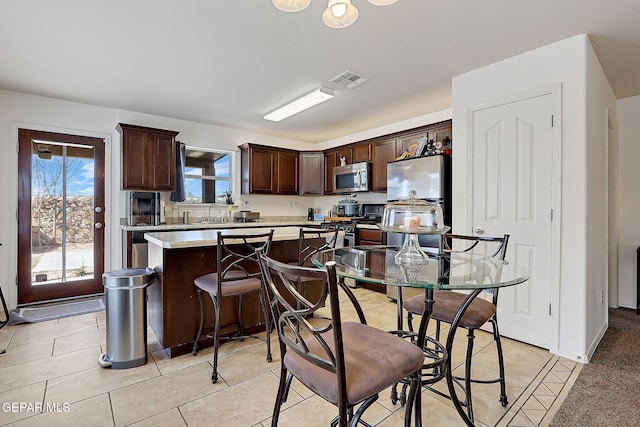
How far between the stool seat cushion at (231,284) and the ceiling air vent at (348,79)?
7.08 feet

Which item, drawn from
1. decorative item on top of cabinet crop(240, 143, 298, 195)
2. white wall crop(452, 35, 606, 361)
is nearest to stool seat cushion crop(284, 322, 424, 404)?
white wall crop(452, 35, 606, 361)

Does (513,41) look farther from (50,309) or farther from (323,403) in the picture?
(50,309)

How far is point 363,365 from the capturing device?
110 centimetres

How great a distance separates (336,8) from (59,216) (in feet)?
13.5

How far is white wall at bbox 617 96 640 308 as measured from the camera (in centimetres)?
350

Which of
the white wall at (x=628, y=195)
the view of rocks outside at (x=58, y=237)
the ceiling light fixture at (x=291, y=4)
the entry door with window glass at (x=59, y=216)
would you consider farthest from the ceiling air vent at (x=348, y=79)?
the view of rocks outside at (x=58, y=237)

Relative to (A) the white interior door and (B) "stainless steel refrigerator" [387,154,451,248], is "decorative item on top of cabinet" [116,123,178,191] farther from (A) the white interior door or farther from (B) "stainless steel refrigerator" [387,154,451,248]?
(A) the white interior door

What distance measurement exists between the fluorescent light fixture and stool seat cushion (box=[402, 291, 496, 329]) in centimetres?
253

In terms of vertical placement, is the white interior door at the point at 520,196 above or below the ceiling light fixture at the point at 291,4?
below

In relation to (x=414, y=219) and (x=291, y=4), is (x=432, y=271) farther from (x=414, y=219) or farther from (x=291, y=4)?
(x=291, y=4)

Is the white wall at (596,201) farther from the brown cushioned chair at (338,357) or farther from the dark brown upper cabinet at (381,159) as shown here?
the dark brown upper cabinet at (381,159)

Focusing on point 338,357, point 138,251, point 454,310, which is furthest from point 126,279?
point 454,310

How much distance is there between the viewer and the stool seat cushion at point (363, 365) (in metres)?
1.02

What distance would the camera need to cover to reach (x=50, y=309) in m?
3.38
